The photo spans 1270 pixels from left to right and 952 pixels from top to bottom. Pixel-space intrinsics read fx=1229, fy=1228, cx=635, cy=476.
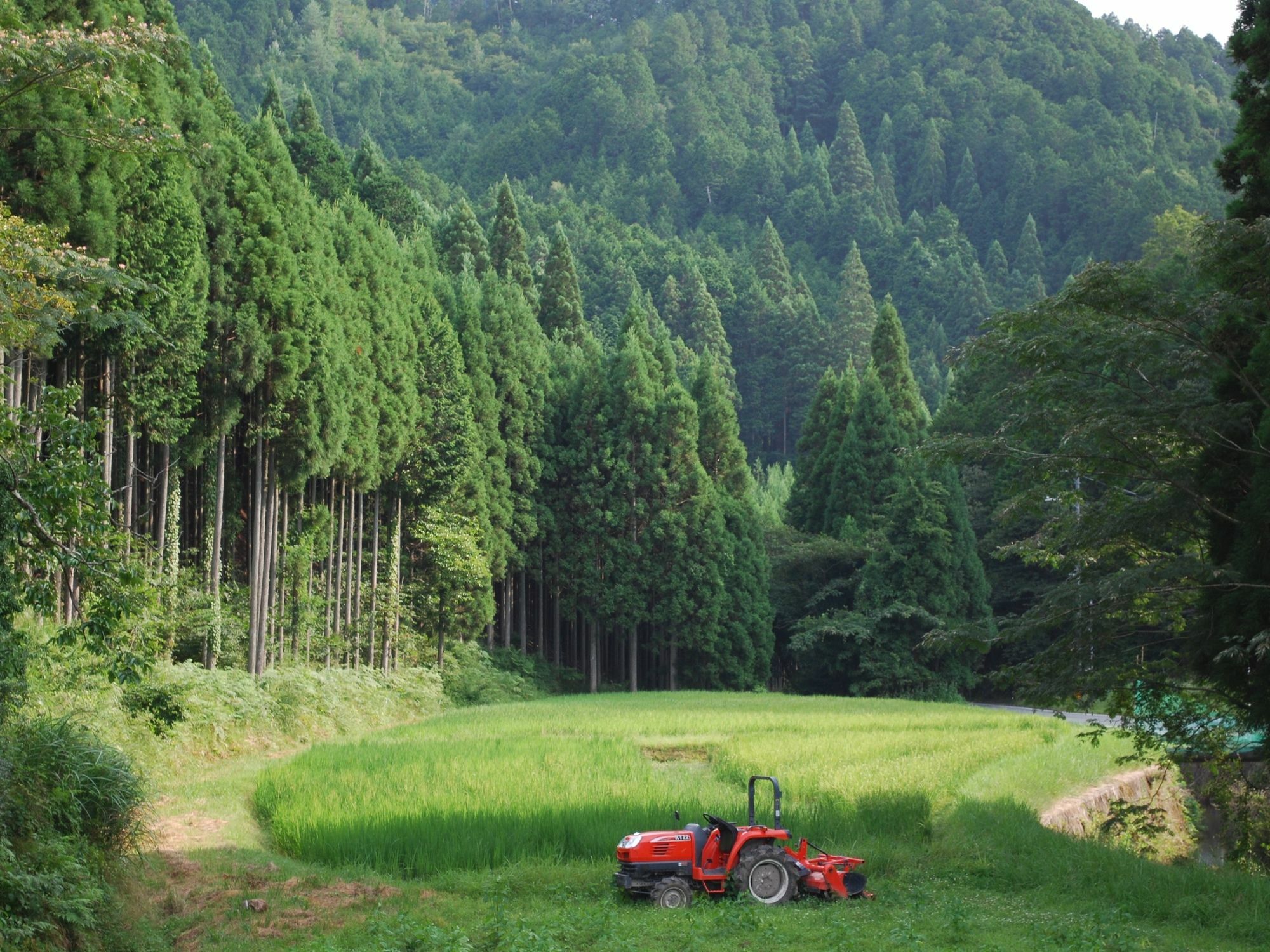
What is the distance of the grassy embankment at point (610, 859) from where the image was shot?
973 cm

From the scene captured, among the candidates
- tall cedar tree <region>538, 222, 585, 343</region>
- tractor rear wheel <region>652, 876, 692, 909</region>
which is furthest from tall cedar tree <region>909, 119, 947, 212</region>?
tractor rear wheel <region>652, 876, 692, 909</region>

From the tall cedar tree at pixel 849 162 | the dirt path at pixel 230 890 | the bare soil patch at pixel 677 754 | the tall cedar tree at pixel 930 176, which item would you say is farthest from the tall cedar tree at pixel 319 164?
the tall cedar tree at pixel 930 176

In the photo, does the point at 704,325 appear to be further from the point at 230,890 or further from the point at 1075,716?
the point at 230,890

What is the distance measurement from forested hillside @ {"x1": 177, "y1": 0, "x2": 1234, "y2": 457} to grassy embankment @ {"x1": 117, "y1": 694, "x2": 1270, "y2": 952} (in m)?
62.4

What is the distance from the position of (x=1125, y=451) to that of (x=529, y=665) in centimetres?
3263

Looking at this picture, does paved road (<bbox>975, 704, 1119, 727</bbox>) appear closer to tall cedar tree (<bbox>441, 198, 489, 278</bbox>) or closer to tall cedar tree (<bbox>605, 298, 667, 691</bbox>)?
tall cedar tree (<bbox>605, 298, 667, 691</bbox>)

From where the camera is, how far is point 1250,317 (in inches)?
479

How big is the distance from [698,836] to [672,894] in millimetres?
583

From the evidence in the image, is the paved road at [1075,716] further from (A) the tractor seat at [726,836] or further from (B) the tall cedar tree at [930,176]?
(B) the tall cedar tree at [930,176]

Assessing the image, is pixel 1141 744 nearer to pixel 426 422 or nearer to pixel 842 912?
pixel 842 912

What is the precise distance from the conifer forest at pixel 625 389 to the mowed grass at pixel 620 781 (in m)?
2.08

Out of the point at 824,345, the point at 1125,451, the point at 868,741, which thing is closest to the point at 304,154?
the point at 868,741

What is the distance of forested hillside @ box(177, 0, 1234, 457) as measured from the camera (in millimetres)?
95688

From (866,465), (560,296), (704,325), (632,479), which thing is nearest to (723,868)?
(632,479)
